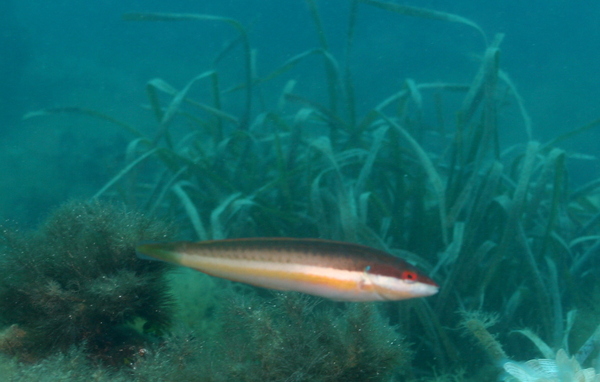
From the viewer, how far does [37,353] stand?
198cm

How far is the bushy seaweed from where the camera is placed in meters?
1.96

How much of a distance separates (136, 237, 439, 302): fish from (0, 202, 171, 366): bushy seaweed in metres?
0.39

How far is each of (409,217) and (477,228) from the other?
26.7 inches

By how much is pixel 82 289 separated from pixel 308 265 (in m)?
1.21

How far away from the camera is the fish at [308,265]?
173 cm

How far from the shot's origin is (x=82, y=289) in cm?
200

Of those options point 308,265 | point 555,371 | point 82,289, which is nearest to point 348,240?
point 308,265

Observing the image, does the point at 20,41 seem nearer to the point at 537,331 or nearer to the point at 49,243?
the point at 49,243

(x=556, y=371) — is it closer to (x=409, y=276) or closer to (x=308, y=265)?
(x=409, y=276)

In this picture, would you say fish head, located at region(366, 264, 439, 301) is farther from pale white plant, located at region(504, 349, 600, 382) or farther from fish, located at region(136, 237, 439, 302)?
pale white plant, located at region(504, 349, 600, 382)

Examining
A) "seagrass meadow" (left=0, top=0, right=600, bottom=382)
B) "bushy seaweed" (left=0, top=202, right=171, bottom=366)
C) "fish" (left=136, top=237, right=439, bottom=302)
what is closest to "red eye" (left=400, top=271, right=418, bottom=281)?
"fish" (left=136, top=237, right=439, bottom=302)

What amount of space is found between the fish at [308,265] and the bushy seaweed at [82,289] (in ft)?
1.27

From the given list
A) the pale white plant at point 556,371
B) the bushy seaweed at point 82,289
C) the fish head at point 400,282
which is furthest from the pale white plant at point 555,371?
the bushy seaweed at point 82,289

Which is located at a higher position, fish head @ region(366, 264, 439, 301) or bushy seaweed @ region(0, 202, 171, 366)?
fish head @ region(366, 264, 439, 301)
